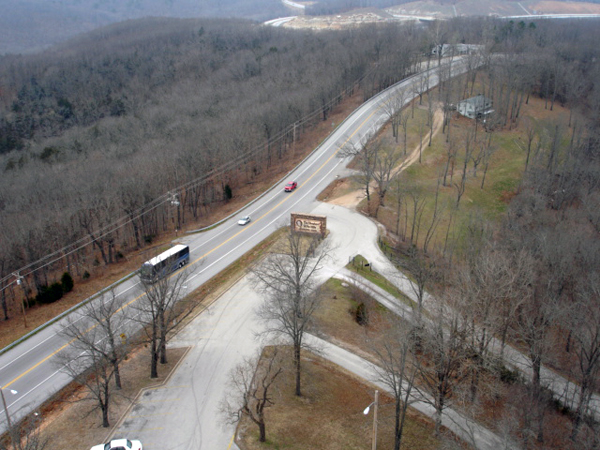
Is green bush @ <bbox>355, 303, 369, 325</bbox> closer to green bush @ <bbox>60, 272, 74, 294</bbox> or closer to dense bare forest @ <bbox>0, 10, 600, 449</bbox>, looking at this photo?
dense bare forest @ <bbox>0, 10, 600, 449</bbox>

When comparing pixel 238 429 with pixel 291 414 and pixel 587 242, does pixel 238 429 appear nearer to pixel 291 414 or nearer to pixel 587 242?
pixel 291 414

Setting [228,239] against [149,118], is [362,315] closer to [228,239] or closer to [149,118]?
[228,239]

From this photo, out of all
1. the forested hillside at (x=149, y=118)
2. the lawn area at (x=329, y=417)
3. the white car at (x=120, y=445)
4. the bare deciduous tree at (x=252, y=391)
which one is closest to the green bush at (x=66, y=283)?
the forested hillside at (x=149, y=118)

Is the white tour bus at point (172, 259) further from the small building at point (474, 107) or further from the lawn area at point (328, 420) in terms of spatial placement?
the small building at point (474, 107)

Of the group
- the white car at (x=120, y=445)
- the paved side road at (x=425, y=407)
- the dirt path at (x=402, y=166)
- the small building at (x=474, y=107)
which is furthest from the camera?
the small building at (x=474, y=107)

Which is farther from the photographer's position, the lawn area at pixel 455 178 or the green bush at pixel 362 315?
the lawn area at pixel 455 178

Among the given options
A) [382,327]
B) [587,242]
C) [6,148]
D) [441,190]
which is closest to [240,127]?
[441,190]
